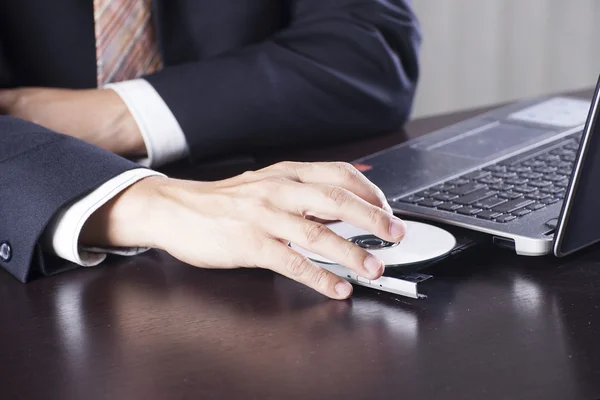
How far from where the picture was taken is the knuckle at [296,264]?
2.48 ft

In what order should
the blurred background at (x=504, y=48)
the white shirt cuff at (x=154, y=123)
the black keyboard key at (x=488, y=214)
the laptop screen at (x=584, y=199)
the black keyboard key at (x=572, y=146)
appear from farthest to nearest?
the blurred background at (x=504, y=48) → the white shirt cuff at (x=154, y=123) → the black keyboard key at (x=572, y=146) → the black keyboard key at (x=488, y=214) → the laptop screen at (x=584, y=199)

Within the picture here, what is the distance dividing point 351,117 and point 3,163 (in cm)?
52

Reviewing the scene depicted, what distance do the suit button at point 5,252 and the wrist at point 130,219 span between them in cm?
7

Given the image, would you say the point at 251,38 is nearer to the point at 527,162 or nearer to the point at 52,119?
the point at 52,119

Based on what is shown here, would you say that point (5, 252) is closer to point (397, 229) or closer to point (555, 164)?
point (397, 229)

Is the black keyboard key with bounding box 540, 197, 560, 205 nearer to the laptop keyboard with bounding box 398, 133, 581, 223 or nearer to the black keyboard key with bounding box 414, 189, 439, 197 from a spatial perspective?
the laptop keyboard with bounding box 398, 133, 581, 223

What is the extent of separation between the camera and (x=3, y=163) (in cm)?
94

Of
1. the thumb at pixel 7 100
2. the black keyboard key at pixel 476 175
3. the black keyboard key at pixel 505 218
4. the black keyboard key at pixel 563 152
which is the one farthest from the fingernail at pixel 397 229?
the thumb at pixel 7 100

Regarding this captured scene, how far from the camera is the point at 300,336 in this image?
2.20 feet

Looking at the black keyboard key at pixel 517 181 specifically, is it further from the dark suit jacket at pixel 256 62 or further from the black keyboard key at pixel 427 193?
the dark suit jacket at pixel 256 62

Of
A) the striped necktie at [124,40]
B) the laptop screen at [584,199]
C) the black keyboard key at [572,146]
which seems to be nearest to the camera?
the laptop screen at [584,199]

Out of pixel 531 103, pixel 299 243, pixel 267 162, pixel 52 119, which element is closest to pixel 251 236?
pixel 299 243

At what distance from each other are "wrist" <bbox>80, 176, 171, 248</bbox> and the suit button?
0.23 feet

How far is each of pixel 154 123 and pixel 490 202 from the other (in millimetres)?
514
